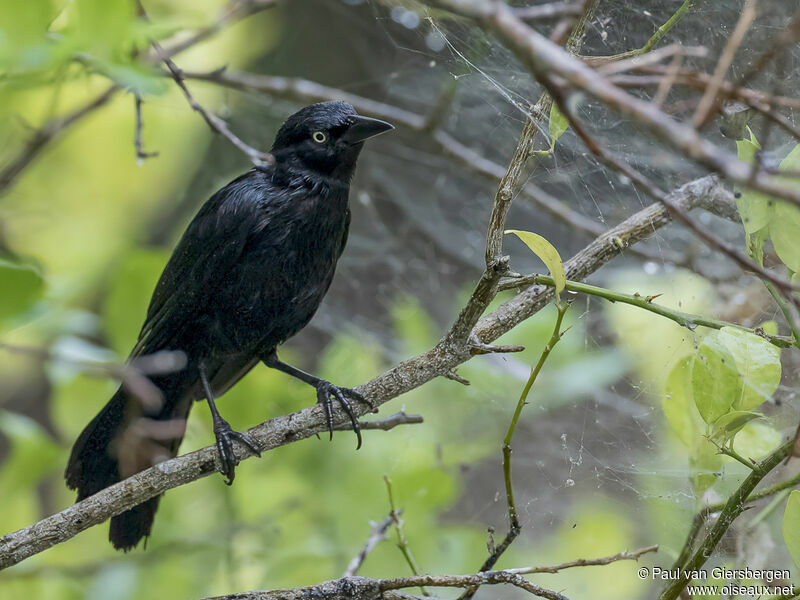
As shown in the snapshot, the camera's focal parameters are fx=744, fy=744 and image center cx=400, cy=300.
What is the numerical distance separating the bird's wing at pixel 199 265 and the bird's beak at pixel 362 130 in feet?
1.21

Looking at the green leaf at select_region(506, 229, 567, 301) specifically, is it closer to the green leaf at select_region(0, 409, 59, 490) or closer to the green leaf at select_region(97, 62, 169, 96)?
the green leaf at select_region(97, 62, 169, 96)

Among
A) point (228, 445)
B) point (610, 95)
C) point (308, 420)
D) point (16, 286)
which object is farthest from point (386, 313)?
point (610, 95)

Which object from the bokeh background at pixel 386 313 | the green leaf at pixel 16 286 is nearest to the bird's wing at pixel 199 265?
the bokeh background at pixel 386 313

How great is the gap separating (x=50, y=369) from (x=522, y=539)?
1908mm

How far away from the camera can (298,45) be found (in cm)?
351

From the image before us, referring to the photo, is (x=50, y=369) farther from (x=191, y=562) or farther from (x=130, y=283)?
(x=191, y=562)

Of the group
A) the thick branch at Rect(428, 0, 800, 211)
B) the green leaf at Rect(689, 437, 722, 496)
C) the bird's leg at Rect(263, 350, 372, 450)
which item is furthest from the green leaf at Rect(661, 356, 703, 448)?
the thick branch at Rect(428, 0, 800, 211)

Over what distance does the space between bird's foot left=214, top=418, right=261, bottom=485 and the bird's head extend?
35.7 inches

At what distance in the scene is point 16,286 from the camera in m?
1.65

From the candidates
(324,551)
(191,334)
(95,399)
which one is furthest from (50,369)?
(324,551)

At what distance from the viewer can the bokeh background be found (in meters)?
1.96

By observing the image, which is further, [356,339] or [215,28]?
[356,339]

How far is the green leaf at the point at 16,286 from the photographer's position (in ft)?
5.36

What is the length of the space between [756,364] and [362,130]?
1.53m
